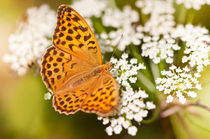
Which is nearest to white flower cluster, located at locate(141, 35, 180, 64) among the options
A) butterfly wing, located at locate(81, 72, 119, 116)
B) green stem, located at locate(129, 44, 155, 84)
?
green stem, located at locate(129, 44, 155, 84)

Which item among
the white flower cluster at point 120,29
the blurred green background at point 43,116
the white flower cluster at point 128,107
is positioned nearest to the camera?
the white flower cluster at point 128,107

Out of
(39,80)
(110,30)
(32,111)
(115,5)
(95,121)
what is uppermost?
(115,5)

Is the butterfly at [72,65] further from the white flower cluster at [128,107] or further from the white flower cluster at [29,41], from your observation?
the white flower cluster at [29,41]

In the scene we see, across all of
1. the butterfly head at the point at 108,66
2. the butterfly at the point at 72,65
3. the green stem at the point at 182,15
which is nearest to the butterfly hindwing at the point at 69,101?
the butterfly at the point at 72,65

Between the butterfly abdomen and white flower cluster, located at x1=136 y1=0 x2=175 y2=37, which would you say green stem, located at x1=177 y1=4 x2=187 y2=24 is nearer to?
white flower cluster, located at x1=136 y1=0 x2=175 y2=37

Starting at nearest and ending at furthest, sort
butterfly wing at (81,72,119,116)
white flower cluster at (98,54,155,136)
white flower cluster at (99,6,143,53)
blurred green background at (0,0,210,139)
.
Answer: butterfly wing at (81,72,119,116), white flower cluster at (98,54,155,136), blurred green background at (0,0,210,139), white flower cluster at (99,6,143,53)

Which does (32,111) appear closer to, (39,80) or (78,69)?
(39,80)

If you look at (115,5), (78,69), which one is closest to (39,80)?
(78,69)

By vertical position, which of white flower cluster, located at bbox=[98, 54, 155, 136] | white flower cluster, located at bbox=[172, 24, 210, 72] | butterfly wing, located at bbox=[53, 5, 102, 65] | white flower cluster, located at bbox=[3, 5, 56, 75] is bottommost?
white flower cluster, located at bbox=[98, 54, 155, 136]
